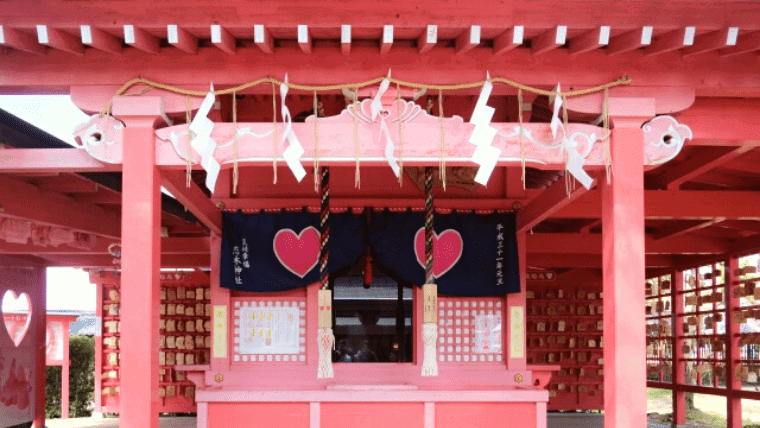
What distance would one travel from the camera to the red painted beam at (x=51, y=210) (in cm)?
838

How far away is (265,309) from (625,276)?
13.0ft

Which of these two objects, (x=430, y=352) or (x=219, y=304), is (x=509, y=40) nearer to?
(x=430, y=352)

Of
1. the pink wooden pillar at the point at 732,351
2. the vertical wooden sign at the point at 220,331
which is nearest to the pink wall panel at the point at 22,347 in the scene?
the vertical wooden sign at the point at 220,331

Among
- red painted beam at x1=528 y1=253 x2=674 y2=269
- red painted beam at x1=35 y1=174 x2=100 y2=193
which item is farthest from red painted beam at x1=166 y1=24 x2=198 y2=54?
red painted beam at x1=528 y1=253 x2=674 y2=269

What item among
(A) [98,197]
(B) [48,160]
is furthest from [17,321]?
(B) [48,160]

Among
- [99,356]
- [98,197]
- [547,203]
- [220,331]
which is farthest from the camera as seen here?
[99,356]

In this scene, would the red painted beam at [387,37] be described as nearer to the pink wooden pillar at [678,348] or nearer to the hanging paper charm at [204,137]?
the hanging paper charm at [204,137]

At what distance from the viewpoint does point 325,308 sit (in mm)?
6695

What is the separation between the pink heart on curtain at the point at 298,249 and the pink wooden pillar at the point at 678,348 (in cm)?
790

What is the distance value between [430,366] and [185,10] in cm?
319

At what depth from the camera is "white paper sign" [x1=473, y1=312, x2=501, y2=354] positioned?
8.27 m

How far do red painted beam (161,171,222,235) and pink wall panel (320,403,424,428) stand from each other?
201 cm

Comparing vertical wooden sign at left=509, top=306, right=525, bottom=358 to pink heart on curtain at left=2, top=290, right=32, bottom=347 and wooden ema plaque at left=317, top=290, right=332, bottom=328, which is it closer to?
wooden ema plaque at left=317, top=290, right=332, bottom=328

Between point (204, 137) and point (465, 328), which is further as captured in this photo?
point (465, 328)
